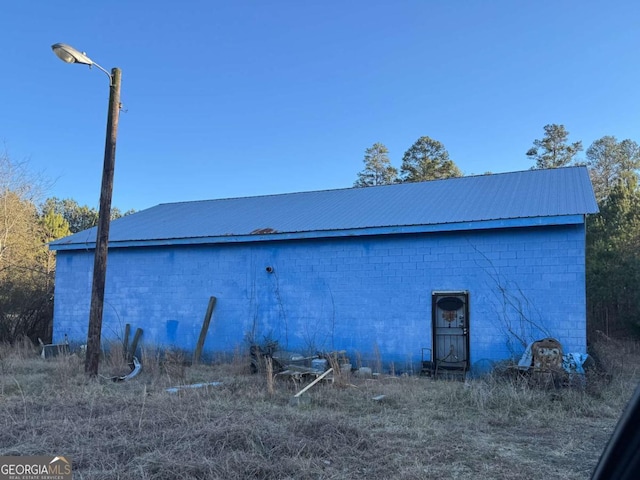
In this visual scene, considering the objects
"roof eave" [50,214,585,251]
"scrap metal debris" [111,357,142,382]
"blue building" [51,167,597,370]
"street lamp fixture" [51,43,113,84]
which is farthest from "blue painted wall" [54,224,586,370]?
"street lamp fixture" [51,43,113,84]

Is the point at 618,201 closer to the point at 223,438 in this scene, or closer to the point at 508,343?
the point at 508,343

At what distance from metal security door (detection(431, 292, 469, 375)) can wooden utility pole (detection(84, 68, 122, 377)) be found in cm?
721

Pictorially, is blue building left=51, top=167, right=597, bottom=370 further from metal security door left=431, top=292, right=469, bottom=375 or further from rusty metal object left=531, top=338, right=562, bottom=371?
rusty metal object left=531, top=338, right=562, bottom=371

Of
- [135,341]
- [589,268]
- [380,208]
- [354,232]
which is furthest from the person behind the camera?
[589,268]

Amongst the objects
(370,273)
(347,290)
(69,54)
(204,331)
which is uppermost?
(69,54)

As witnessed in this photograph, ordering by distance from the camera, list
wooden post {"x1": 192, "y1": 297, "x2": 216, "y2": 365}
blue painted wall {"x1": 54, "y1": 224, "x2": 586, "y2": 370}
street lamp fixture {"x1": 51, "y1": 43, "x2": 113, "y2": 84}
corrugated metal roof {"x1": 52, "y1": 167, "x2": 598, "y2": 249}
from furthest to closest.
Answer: wooden post {"x1": 192, "y1": 297, "x2": 216, "y2": 365} → corrugated metal roof {"x1": 52, "y1": 167, "x2": 598, "y2": 249} → blue painted wall {"x1": 54, "y1": 224, "x2": 586, "y2": 370} → street lamp fixture {"x1": 51, "y1": 43, "x2": 113, "y2": 84}

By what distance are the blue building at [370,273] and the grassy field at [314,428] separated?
6.64ft

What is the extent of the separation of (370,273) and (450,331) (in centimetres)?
234

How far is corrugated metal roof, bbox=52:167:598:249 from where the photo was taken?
11781mm

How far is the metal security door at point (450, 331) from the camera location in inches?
452

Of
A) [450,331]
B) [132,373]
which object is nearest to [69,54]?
[132,373]

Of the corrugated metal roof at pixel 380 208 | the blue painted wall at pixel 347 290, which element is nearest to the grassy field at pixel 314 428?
the blue painted wall at pixel 347 290

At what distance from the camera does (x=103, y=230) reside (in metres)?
10.1

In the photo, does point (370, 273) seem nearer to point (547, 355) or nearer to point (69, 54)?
point (547, 355)
